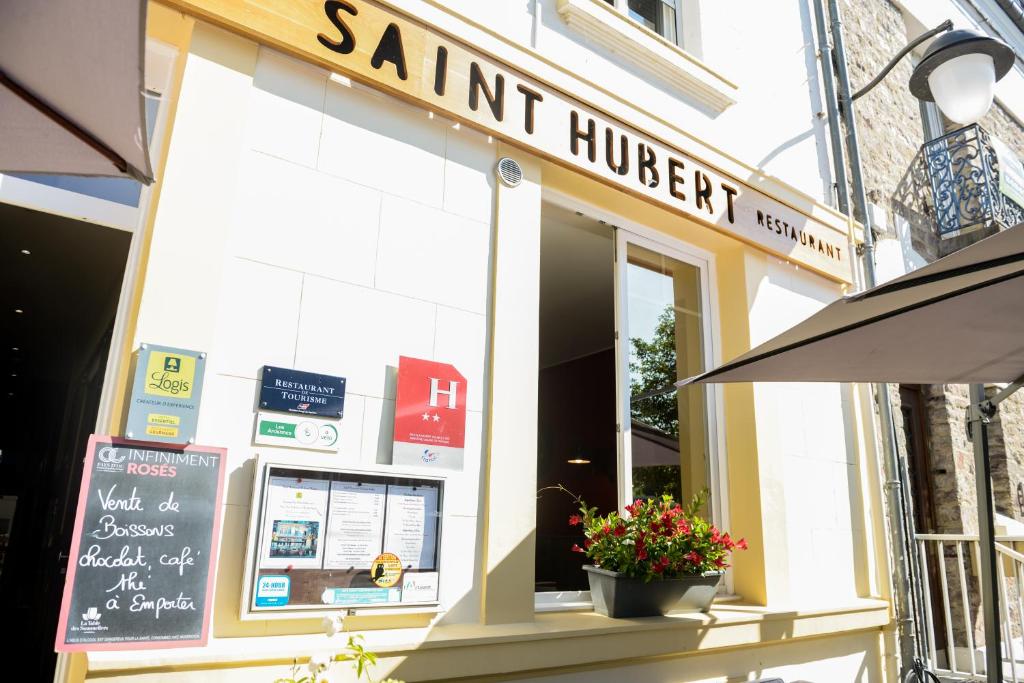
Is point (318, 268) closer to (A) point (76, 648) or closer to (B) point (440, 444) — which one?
(B) point (440, 444)

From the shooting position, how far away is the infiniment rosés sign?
2.68 meters

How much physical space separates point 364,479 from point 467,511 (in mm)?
482

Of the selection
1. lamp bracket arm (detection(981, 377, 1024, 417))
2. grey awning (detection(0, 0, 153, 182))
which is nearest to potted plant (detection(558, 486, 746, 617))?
lamp bracket arm (detection(981, 377, 1024, 417))

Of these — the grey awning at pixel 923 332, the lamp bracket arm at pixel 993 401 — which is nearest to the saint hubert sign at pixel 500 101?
the grey awning at pixel 923 332

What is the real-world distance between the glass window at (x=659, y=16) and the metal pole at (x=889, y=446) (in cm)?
159

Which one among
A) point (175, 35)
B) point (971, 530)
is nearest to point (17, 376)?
point (175, 35)

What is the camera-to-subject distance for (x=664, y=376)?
164 inches

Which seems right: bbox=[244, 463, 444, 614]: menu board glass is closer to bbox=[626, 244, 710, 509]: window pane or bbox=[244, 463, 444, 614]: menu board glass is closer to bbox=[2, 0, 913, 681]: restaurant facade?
bbox=[2, 0, 913, 681]: restaurant facade

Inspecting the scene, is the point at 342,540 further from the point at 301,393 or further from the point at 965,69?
the point at 965,69

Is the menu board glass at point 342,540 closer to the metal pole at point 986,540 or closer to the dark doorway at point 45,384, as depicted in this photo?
the metal pole at point 986,540

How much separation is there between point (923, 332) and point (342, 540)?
2.17m

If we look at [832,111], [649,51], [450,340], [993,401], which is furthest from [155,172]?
[832,111]

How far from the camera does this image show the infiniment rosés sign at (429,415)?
106 inches

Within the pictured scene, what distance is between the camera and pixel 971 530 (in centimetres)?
583
